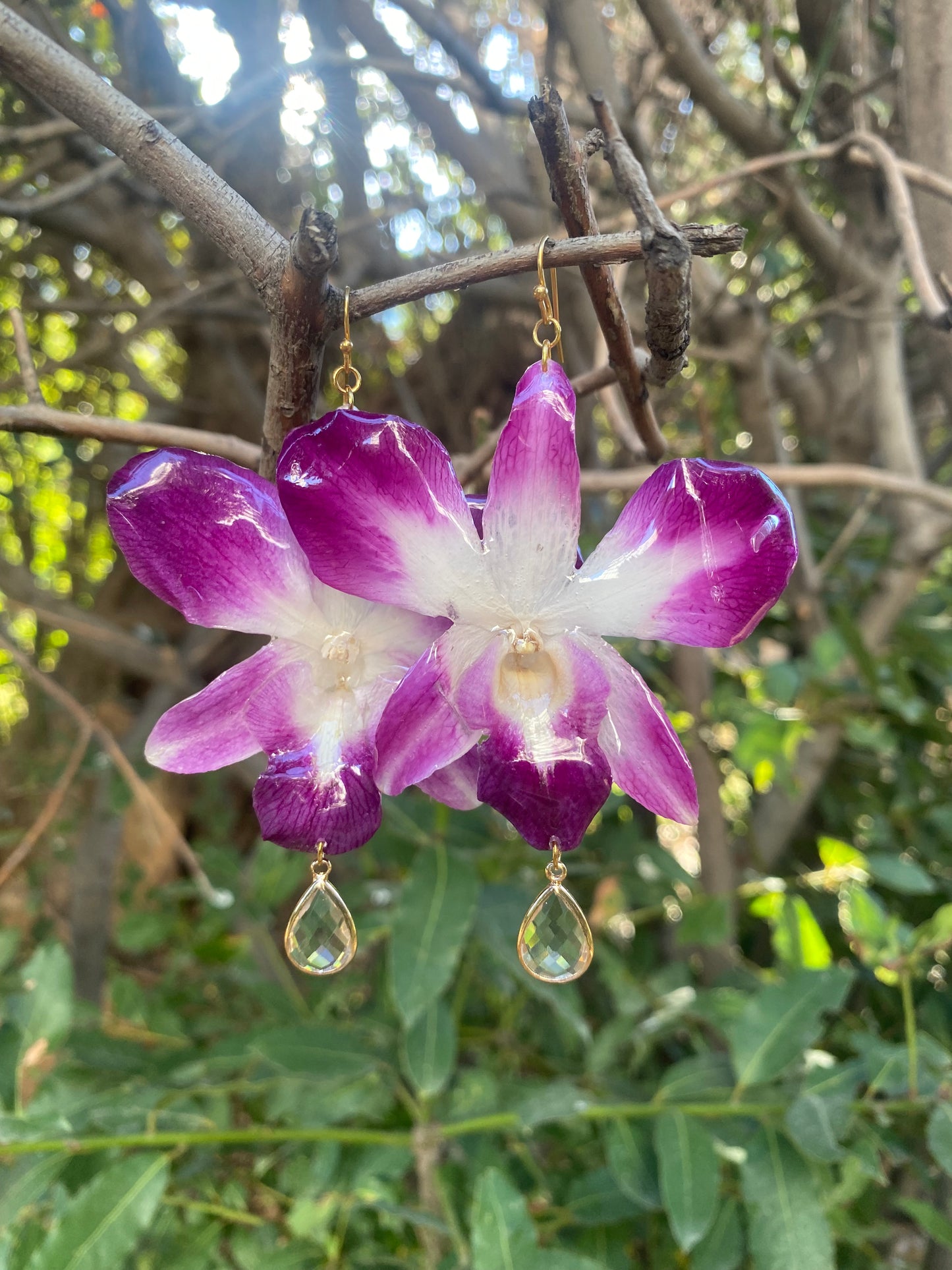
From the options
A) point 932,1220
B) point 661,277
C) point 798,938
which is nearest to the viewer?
point 661,277

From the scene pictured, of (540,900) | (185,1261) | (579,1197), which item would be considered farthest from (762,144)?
(185,1261)

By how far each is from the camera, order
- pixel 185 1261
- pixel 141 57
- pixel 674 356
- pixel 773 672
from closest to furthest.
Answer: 1. pixel 674 356
2. pixel 185 1261
3. pixel 773 672
4. pixel 141 57

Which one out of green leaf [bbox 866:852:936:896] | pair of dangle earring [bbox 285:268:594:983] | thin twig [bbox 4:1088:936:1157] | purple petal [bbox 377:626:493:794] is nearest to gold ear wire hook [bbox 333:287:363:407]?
pair of dangle earring [bbox 285:268:594:983]

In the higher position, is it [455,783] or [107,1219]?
[455,783]

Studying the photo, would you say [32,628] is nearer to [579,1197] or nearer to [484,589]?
[579,1197]

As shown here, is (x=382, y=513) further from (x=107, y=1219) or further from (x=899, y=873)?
(x=899, y=873)

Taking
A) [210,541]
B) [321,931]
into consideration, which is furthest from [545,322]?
[321,931]

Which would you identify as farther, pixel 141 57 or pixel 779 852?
pixel 141 57
